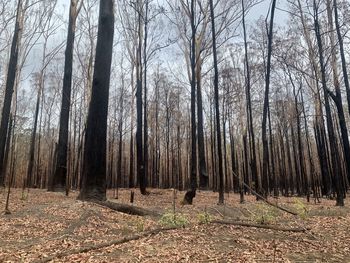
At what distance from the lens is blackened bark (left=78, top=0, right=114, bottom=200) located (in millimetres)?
7922

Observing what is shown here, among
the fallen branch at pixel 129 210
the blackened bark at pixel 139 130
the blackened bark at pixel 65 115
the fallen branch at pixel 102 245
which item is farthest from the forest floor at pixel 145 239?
the blackened bark at pixel 139 130

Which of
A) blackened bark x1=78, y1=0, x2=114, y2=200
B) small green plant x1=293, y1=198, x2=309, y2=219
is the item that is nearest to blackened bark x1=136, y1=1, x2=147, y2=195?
blackened bark x1=78, y1=0, x2=114, y2=200

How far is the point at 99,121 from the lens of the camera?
8.20 metres

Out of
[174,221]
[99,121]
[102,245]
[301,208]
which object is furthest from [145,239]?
[301,208]

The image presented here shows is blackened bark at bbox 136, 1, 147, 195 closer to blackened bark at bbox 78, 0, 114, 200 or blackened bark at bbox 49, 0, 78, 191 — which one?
blackened bark at bbox 49, 0, 78, 191

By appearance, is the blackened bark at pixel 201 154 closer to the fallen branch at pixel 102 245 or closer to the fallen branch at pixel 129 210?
the fallen branch at pixel 129 210

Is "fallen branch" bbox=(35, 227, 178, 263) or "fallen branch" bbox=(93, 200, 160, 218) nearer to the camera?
"fallen branch" bbox=(35, 227, 178, 263)

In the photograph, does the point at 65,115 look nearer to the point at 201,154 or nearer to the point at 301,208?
the point at 201,154

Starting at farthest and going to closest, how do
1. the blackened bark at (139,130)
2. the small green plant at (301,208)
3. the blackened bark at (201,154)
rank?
the blackened bark at (201,154), the blackened bark at (139,130), the small green plant at (301,208)

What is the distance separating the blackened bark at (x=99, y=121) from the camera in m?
7.92

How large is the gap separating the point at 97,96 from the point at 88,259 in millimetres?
5083

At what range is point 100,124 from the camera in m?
8.21

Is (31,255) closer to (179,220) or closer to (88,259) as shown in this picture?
(88,259)

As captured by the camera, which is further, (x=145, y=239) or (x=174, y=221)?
(x=174, y=221)
